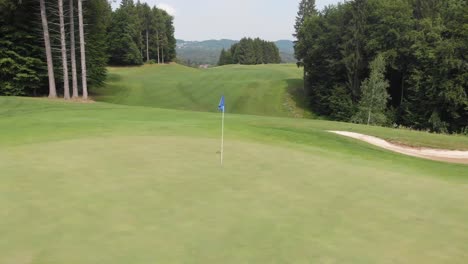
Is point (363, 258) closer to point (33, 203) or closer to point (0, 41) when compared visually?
point (33, 203)

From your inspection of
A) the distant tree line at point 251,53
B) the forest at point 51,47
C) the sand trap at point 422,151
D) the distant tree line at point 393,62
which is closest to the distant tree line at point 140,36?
the forest at point 51,47

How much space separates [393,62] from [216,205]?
3983cm

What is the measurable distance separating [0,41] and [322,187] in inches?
1315

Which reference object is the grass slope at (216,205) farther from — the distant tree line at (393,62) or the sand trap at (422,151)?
the distant tree line at (393,62)

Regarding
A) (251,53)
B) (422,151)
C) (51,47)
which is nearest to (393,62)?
(422,151)

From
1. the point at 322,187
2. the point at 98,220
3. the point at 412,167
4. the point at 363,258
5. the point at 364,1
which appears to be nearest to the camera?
the point at 363,258

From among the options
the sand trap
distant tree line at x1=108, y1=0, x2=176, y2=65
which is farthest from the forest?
distant tree line at x1=108, y1=0, x2=176, y2=65

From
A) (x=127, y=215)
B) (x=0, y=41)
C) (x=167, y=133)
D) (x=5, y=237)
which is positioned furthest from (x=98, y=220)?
(x=0, y=41)

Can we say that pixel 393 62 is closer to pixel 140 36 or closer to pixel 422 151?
pixel 422 151

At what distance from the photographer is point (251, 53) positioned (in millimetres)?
142875

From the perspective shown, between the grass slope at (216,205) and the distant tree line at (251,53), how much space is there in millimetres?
132565

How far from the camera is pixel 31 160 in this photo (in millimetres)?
9406

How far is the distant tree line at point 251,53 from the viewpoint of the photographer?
143 metres

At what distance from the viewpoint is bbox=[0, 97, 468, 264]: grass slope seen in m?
4.88
